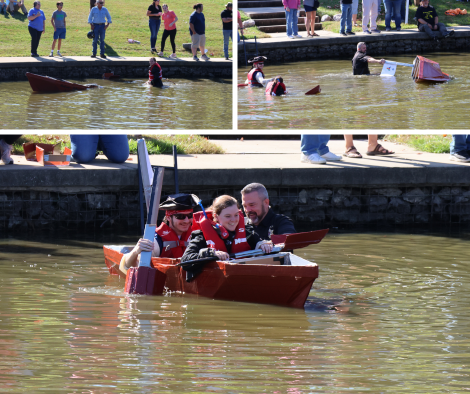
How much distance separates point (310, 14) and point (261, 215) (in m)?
6.55

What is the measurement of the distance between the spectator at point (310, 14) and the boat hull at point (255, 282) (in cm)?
665

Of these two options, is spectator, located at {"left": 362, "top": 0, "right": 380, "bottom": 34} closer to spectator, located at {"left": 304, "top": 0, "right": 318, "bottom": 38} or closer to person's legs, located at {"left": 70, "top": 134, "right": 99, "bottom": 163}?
spectator, located at {"left": 304, "top": 0, "right": 318, "bottom": 38}

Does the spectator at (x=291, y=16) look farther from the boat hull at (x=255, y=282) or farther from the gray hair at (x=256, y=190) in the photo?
the boat hull at (x=255, y=282)

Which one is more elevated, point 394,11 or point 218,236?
point 394,11

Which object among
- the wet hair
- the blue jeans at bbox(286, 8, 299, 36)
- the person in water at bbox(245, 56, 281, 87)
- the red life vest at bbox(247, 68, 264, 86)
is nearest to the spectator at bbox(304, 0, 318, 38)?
the blue jeans at bbox(286, 8, 299, 36)

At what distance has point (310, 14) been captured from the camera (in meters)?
11.7

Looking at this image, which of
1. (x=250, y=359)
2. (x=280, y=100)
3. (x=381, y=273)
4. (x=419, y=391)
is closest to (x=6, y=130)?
(x=280, y=100)

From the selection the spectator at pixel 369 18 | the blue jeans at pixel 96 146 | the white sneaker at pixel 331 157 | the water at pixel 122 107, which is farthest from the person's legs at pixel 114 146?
the spectator at pixel 369 18

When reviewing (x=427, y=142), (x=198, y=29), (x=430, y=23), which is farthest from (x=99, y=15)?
(x=430, y=23)

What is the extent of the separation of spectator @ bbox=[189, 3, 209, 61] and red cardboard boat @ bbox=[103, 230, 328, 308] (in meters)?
3.11

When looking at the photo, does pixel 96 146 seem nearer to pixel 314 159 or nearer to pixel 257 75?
pixel 257 75

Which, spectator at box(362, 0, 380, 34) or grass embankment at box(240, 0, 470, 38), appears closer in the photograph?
grass embankment at box(240, 0, 470, 38)

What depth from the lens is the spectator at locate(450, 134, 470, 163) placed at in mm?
9288

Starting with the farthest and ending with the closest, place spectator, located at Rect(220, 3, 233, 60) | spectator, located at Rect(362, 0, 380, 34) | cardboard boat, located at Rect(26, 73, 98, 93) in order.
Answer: spectator, located at Rect(362, 0, 380, 34), cardboard boat, located at Rect(26, 73, 98, 93), spectator, located at Rect(220, 3, 233, 60)
